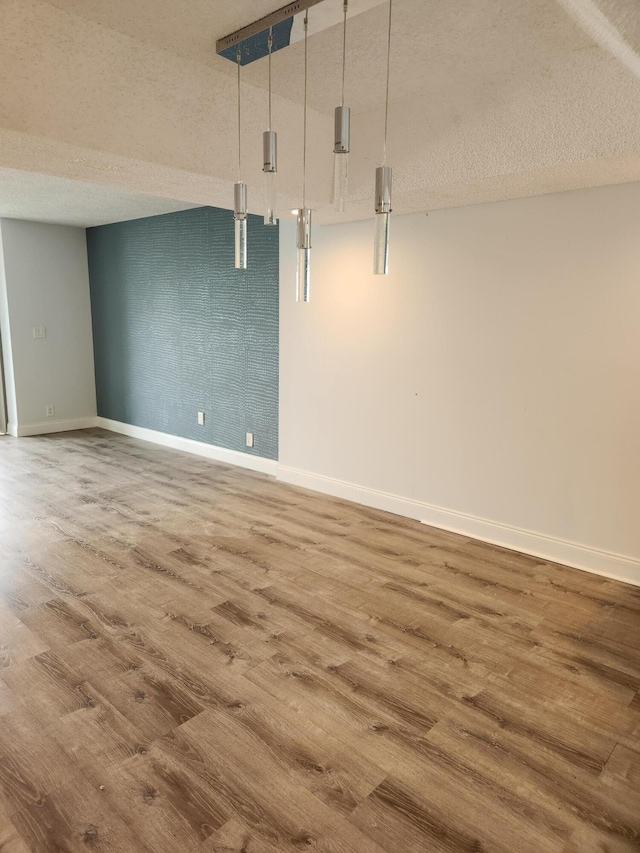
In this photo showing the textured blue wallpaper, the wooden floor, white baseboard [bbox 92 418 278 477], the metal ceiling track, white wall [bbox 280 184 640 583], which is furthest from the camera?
white baseboard [bbox 92 418 278 477]

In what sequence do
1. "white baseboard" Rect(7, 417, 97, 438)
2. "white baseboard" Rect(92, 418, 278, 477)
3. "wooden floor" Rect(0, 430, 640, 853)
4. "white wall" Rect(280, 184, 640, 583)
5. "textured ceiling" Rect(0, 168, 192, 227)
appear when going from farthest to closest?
"white baseboard" Rect(7, 417, 97, 438)
"white baseboard" Rect(92, 418, 278, 477)
"textured ceiling" Rect(0, 168, 192, 227)
"white wall" Rect(280, 184, 640, 583)
"wooden floor" Rect(0, 430, 640, 853)

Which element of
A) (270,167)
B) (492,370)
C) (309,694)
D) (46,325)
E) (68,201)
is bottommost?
(309,694)

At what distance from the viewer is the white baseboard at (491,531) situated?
3.07 meters

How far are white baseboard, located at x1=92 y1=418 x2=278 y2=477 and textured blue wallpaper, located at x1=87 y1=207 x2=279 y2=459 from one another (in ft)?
0.20

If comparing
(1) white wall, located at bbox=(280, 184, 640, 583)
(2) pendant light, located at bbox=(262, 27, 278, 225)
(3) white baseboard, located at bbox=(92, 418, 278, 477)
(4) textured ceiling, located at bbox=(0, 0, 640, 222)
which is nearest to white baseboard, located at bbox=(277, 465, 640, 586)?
(1) white wall, located at bbox=(280, 184, 640, 583)

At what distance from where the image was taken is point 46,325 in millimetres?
6500

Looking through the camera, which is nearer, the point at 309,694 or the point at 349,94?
the point at 309,694

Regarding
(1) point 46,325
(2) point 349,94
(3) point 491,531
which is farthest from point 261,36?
(1) point 46,325

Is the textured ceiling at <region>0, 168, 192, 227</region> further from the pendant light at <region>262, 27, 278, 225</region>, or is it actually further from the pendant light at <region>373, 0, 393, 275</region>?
the pendant light at <region>373, 0, 393, 275</region>

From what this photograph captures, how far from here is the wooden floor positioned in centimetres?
155

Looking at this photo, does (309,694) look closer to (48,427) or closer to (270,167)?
(270,167)

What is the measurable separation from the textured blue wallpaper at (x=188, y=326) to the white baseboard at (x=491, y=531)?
2.63ft

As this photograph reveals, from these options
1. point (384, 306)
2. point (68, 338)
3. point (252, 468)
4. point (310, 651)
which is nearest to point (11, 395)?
point (68, 338)

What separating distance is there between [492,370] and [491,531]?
3.31 ft
